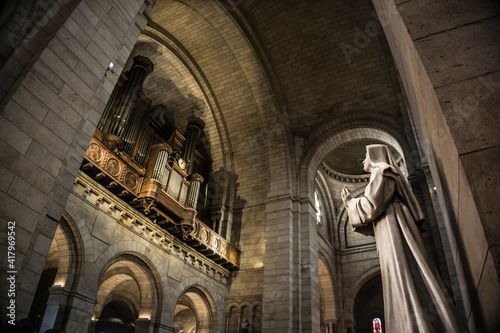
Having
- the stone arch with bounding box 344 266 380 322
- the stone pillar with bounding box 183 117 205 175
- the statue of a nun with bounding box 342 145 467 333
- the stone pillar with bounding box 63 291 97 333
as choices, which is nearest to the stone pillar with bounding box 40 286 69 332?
the stone pillar with bounding box 63 291 97 333

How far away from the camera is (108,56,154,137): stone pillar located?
9.03 meters

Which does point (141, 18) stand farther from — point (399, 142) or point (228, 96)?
point (399, 142)

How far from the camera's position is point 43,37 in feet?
15.4

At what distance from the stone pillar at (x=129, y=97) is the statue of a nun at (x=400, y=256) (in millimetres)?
7334

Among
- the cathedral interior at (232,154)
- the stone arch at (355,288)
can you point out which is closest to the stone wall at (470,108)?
the cathedral interior at (232,154)

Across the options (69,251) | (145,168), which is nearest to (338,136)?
(145,168)

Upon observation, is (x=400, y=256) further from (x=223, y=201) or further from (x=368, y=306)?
(x=368, y=306)

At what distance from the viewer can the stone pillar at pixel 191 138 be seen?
39.1 feet

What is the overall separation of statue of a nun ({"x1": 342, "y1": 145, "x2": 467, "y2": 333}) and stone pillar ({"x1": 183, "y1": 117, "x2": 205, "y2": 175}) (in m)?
9.12

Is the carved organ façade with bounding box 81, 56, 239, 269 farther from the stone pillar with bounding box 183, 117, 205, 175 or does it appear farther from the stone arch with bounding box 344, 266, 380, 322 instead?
the stone arch with bounding box 344, 266, 380, 322

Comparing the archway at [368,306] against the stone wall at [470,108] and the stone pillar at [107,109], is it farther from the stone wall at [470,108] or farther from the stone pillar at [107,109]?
the stone wall at [470,108]

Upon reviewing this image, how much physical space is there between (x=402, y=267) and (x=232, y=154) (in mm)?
11828

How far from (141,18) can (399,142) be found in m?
8.96

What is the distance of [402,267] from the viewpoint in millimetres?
2465
